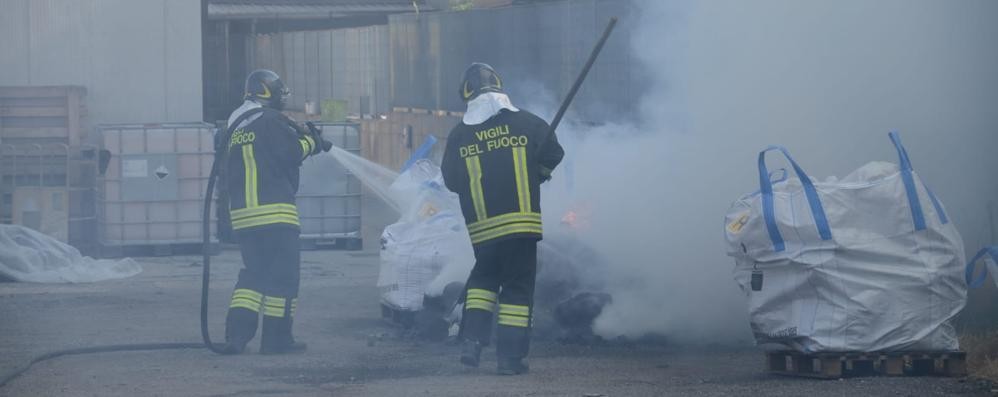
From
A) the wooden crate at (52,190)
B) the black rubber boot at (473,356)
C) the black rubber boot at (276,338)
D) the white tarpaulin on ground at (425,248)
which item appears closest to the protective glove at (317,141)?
the white tarpaulin on ground at (425,248)

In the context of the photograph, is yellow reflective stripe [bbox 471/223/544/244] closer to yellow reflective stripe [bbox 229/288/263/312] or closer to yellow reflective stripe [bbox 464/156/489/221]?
yellow reflective stripe [bbox 464/156/489/221]

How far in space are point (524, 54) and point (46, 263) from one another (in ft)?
15.5

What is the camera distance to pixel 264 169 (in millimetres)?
7973

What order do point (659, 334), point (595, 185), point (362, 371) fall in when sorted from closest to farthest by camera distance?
1. point (362, 371)
2. point (659, 334)
3. point (595, 185)

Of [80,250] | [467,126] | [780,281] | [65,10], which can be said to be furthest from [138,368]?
[65,10]

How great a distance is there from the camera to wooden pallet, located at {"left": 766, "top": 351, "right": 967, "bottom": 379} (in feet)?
21.7

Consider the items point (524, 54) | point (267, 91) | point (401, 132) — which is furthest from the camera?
point (401, 132)

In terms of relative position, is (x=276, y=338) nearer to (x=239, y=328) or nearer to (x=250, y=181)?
(x=239, y=328)

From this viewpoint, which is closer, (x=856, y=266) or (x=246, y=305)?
(x=856, y=266)

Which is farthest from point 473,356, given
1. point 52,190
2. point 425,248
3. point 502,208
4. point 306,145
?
point 52,190

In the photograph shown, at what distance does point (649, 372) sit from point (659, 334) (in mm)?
927

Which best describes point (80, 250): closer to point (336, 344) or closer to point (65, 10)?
point (65, 10)

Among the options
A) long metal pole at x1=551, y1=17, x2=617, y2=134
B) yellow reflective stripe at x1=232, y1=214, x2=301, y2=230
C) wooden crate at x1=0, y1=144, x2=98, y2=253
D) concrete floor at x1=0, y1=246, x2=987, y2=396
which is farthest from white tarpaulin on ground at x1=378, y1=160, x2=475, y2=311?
wooden crate at x1=0, y1=144, x2=98, y2=253

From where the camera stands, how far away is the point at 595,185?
28.6 ft
